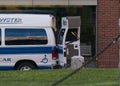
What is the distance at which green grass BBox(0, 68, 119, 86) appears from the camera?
42.8 feet

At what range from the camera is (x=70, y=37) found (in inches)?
810

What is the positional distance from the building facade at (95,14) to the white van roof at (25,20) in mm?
3129

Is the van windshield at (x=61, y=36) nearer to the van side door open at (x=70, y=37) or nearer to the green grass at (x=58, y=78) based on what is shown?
the van side door open at (x=70, y=37)

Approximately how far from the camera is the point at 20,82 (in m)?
13.4

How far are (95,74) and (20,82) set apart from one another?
2443 millimetres

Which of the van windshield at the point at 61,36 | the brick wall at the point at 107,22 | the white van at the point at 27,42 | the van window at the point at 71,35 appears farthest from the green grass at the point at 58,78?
the brick wall at the point at 107,22

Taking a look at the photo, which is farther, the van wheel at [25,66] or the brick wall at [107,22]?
the brick wall at [107,22]

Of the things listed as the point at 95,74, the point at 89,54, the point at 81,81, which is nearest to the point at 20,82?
the point at 81,81

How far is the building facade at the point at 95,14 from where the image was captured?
70.5 feet

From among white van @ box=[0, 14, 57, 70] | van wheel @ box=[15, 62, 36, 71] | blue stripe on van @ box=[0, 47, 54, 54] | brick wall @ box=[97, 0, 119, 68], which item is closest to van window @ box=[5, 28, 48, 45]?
white van @ box=[0, 14, 57, 70]

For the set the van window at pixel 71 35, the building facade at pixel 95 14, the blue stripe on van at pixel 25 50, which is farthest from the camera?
the building facade at pixel 95 14

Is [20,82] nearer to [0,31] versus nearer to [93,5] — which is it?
[0,31]

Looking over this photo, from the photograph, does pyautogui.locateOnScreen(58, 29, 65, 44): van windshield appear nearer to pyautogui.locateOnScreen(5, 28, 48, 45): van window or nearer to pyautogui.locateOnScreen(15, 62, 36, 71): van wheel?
pyautogui.locateOnScreen(5, 28, 48, 45): van window

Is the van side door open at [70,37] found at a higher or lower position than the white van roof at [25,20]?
lower
